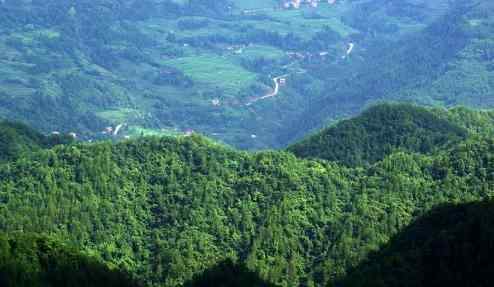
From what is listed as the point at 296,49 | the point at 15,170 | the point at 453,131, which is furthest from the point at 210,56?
the point at 15,170

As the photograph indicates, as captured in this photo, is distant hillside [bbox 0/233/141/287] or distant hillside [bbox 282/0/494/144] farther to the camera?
distant hillside [bbox 282/0/494/144]

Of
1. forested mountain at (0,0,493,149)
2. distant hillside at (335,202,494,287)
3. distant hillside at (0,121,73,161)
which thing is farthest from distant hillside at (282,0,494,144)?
distant hillside at (335,202,494,287)

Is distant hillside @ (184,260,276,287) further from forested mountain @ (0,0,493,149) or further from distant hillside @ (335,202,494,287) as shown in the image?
forested mountain @ (0,0,493,149)

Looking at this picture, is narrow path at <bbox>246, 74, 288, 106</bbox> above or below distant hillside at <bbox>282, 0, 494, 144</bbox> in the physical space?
below

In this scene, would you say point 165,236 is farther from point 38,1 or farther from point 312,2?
point 312,2

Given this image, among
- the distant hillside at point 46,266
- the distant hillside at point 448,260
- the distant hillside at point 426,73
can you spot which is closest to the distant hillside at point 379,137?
the distant hillside at point 448,260

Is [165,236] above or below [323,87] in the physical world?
above

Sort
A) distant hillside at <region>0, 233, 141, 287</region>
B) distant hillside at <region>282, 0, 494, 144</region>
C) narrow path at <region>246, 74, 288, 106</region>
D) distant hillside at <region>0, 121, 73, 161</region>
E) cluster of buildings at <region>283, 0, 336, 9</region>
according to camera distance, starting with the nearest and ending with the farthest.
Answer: distant hillside at <region>0, 233, 141, 287</region>
distant hillside at <region>0, 121, 73, 161</region>
distant hillside at <region>282, 0, 494, 144</region>
narrow path at <region>246, 74, 288, 106</region>
cluster of buildings at <region>283, 0, 336, 9</region>
